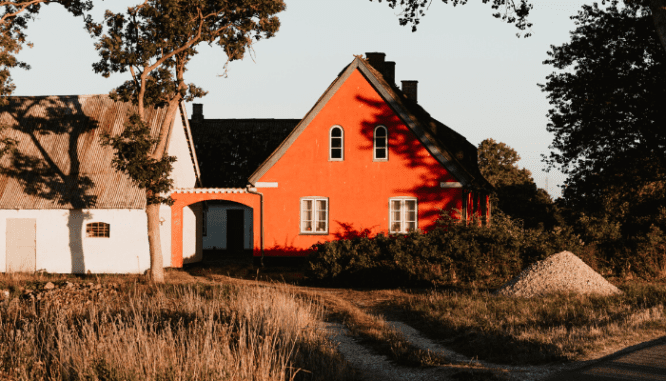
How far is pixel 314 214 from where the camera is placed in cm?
2572

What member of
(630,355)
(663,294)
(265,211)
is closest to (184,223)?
(265,211)

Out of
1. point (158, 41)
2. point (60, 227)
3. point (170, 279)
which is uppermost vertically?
point (158, 41)

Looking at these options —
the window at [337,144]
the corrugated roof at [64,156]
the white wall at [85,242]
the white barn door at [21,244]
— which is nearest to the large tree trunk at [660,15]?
the window at [337,144]

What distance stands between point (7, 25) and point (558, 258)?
780 inches

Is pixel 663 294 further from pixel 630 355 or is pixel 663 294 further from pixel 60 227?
pixel 60 227

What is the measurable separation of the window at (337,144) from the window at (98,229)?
9.10 meters

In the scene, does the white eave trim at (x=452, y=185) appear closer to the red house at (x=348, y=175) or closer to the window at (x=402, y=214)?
the red house at (x=348, y=175)

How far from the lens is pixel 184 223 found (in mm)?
27594

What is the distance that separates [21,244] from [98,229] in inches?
118

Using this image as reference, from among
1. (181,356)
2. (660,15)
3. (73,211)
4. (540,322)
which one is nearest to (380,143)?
(660,15)

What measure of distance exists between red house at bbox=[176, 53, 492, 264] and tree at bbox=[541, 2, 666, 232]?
5.52 metres

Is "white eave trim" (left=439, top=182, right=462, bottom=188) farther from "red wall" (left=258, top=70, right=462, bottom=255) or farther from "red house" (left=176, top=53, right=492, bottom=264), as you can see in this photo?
"red wall" (left=258, top=70, right=462, bottom=255)

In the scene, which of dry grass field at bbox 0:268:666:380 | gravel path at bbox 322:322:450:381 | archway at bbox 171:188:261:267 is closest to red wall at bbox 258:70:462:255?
archway at bbox 171:188:261:267

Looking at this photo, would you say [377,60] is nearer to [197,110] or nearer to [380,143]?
[380,143]
